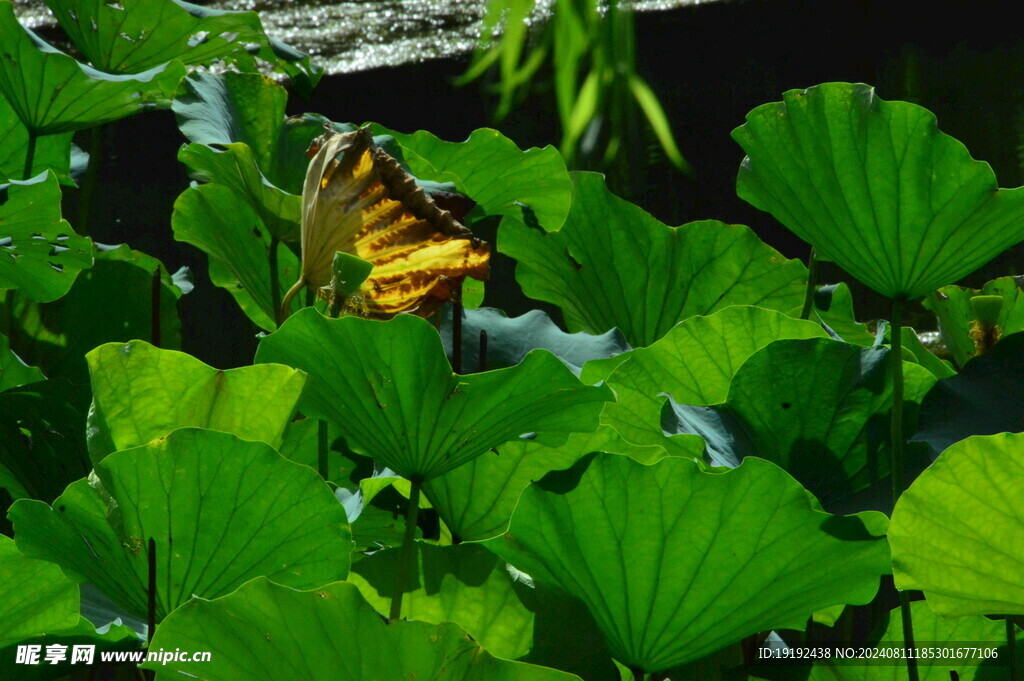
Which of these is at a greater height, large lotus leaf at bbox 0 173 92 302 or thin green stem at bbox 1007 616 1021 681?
large lotus leaf at bbox 0 173 92 302

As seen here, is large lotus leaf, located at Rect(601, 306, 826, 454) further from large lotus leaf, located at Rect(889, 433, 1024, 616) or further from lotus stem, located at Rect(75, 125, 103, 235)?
lotus stem, located at Rect(75, 125, 103, 235)

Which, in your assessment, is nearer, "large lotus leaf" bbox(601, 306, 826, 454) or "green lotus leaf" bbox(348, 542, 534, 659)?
"green lotus leaf" bbox(348, 542, 534, 659)

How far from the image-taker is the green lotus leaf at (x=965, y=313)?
81cm

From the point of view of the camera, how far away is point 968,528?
472mm

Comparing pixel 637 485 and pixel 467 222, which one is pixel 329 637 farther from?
pixel 467 222

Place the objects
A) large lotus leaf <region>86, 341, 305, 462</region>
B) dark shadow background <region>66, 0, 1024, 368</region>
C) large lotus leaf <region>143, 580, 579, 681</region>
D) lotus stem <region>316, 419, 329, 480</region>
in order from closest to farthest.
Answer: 1. large lotus leaf <region>143, 580, 579, 681</region>
2. large lotus leaf <region>86, 341, 305, 462</region>
3. lotus stem <region>316, 419, 329, 480</region>
4. dark shadow background <region>66, 0, 1024, 368</region>

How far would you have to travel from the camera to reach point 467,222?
34.3 inches

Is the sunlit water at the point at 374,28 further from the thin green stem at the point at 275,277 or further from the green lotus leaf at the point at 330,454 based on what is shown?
the green lotus leaf at the point at 330,454

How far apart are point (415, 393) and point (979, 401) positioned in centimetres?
35

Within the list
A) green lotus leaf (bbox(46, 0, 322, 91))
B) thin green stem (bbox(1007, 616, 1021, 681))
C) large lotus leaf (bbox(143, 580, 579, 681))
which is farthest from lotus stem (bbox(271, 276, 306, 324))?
thin green stem (bbox(1007, 616, 1021, 681))

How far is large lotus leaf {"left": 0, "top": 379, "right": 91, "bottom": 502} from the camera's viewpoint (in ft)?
2.29

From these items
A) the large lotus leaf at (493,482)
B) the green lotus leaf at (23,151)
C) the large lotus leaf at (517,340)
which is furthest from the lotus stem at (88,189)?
the large lotus leaf at (493,482)

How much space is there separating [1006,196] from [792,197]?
124 millimetres

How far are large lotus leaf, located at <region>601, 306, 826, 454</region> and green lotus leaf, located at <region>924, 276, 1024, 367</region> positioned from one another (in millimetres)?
Answer: 183
